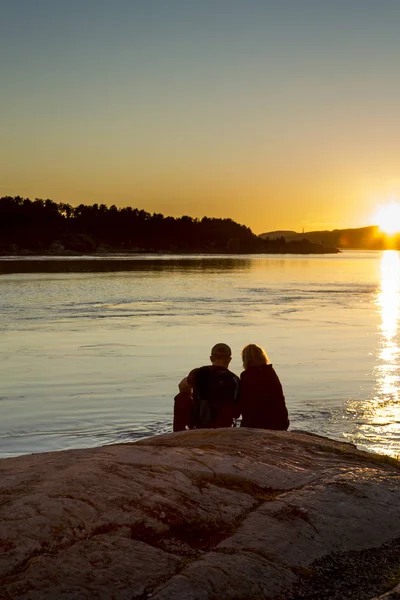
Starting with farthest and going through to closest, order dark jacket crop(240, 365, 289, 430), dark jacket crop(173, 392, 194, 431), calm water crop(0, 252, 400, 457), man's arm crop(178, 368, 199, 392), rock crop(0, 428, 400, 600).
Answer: calm water crop(0, 252, 400, 457), dark jacket crop(173, 392, 194, 431), dark jacket crop(240, 365, 289, 430), man's arm crop(178, 368, 199, 392), rock crop(0, 428, 400, 600)

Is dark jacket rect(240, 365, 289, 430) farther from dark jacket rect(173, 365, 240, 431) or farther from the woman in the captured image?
dark jacket rect(173, 365, 240, 431)

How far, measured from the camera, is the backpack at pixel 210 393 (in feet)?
27.0

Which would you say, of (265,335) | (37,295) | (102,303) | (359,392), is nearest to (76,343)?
(265,335)

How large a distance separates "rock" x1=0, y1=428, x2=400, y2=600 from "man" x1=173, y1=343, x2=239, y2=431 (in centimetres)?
140

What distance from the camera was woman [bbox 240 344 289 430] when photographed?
27.8 ft

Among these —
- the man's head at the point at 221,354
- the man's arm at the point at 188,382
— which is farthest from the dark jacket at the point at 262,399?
the man's arm at the point at 188,382

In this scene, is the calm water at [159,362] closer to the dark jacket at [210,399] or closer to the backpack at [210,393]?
the dark jacket at [210,399]

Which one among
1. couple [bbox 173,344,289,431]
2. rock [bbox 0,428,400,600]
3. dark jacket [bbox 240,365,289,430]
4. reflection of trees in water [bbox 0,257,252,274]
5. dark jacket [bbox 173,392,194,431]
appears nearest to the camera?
rock [bbox 0,428,400,600]

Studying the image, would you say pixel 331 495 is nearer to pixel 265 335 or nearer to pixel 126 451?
pixel 126 451

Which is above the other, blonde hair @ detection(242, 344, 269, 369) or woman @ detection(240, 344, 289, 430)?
blonde hair @ detection(242, 344, 269, 369)

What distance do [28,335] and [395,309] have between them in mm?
19159

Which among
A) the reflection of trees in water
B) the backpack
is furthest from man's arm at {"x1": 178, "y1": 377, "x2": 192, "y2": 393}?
the reflection of trees in water

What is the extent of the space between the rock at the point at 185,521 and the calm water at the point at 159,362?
3.86 meters

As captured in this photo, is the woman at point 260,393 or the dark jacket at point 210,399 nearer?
the dark jacket at point 210,399
